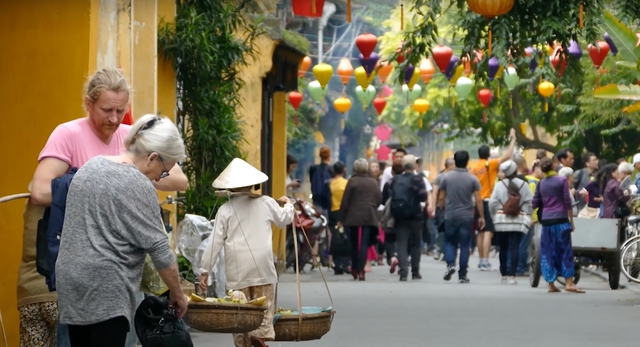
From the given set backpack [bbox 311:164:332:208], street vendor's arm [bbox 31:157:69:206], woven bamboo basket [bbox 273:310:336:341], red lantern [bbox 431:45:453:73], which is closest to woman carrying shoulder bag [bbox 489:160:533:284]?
red lantern [bbox 431:45:453:73]

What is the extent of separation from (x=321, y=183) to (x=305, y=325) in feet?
46.9

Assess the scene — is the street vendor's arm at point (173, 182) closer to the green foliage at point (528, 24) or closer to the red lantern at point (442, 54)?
the green foliage at point (528, 24)

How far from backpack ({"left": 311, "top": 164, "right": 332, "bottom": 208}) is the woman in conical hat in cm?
1287

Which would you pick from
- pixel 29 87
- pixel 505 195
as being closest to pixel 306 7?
pixel 505 195

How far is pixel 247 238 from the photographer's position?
9.99m

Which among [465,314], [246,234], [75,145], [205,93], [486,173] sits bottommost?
[465,314]

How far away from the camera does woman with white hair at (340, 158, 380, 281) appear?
1980 centimetres

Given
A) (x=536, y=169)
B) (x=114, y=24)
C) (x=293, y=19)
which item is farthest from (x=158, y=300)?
(x=293, y=19)

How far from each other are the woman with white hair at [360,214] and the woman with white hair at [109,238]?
1433 centimetres

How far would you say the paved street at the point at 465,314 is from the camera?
1171 centimetres

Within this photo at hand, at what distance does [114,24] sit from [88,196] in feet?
15.7

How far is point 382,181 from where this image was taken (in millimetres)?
25359

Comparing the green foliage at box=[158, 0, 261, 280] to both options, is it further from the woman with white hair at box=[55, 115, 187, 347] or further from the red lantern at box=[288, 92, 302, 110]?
the red lantern at box=[288, 92, 302, 110]

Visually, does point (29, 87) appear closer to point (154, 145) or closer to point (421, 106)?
point (154, 145)
